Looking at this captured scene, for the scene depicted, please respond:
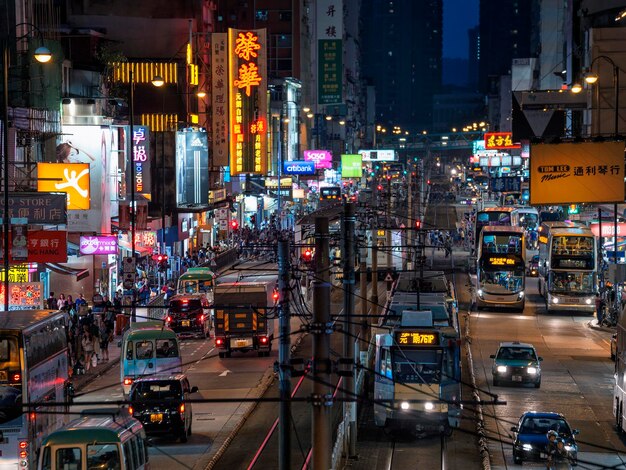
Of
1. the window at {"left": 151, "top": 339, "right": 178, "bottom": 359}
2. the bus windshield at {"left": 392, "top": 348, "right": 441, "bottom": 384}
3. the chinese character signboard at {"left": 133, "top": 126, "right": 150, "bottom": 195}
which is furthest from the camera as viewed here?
the chinese character signboard at {"left": 133, "top": 126, "right": 150, "bottom": 195}

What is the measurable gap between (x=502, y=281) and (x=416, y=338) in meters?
30.5

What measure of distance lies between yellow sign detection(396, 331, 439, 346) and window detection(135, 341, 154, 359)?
331 inches

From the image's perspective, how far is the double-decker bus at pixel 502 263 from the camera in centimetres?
6053

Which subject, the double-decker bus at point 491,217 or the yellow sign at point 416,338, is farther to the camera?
the double-decker bus at point 491,217

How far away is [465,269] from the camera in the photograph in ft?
283

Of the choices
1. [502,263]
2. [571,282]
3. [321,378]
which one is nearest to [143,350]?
[321,378]

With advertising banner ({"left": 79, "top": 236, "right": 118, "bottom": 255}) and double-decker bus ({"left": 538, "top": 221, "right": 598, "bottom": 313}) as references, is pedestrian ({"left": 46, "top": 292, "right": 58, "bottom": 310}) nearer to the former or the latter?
advertising banner ({"left": 79, "top": 236, "right": 118, "bottom": 255})

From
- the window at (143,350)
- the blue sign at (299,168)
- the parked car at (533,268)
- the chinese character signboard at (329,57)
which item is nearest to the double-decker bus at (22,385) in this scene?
the window at (143,350)

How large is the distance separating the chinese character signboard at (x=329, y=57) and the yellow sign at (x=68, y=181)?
10887 cm

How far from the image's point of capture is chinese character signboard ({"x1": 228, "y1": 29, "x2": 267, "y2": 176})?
256 ft

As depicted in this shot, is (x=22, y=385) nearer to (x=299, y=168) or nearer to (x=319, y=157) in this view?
(x=299, y=168)

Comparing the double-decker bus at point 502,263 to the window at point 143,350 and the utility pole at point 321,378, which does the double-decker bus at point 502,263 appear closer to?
the window at point 143,350

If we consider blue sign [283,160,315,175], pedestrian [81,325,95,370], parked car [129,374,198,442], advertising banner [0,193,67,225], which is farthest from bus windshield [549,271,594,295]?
blue sign [283,160,315,175]

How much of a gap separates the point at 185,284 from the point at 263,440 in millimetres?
25760
